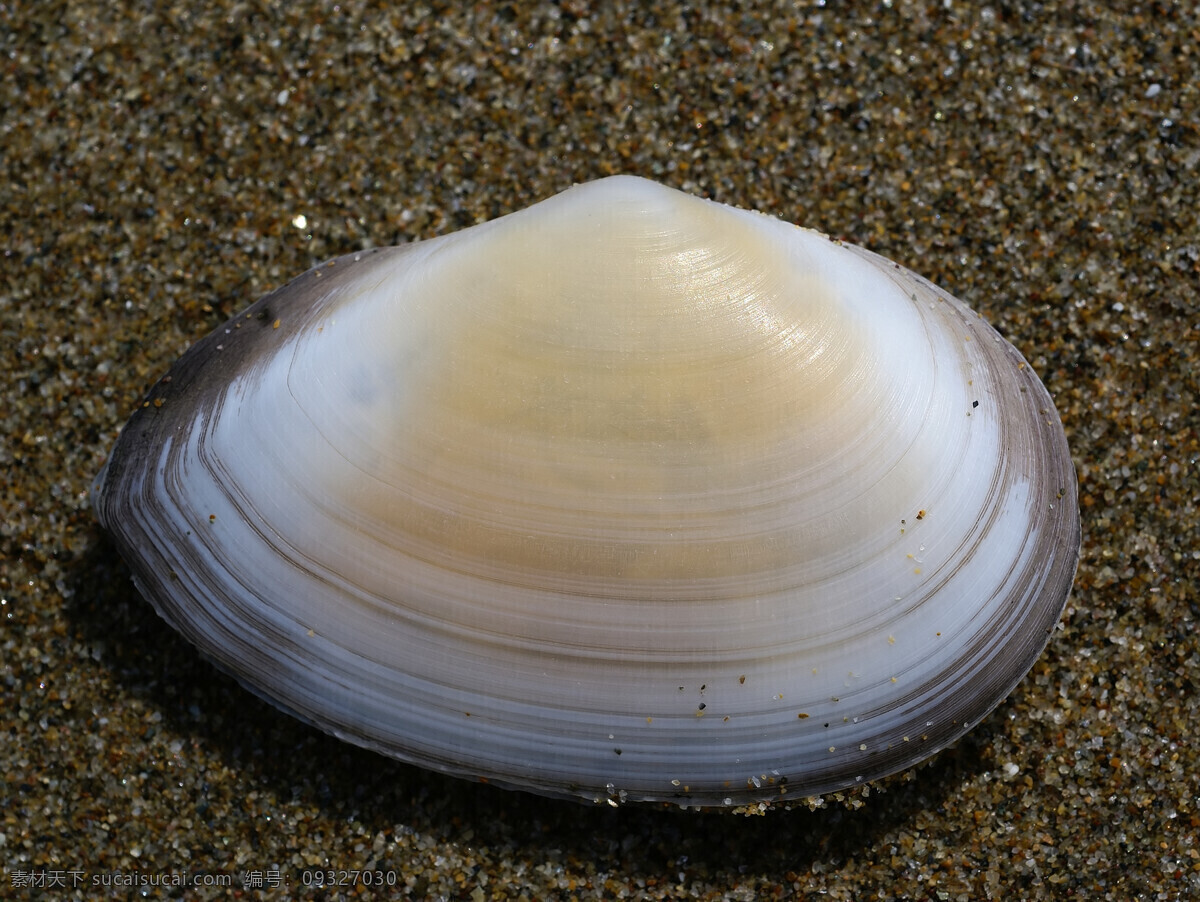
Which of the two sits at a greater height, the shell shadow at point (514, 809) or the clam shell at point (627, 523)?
the clam shell at point (627, 523)

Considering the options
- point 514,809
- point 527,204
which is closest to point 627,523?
point 514,809

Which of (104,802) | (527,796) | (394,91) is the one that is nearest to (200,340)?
(394,91)

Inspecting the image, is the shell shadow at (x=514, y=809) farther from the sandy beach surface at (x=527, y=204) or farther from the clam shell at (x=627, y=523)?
the clam shell at (x=627, y=523)

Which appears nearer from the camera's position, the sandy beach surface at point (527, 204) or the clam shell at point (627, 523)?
the clam shell at point (627, 523)

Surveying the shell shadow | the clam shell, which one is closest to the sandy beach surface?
the shell shadow

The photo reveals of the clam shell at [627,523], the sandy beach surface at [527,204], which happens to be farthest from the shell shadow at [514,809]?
the clam shell at [627,523]

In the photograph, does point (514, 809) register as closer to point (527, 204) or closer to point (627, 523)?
point (627, 523)

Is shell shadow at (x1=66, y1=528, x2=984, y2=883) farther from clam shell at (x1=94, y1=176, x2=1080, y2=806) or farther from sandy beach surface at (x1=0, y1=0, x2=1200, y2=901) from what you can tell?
clam shell at (x1=94, y1=176, x2=1080, y2=806)

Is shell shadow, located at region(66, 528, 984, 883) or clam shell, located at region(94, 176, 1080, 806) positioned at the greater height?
clam shell, located at region(94, 176, 1080, 806)
